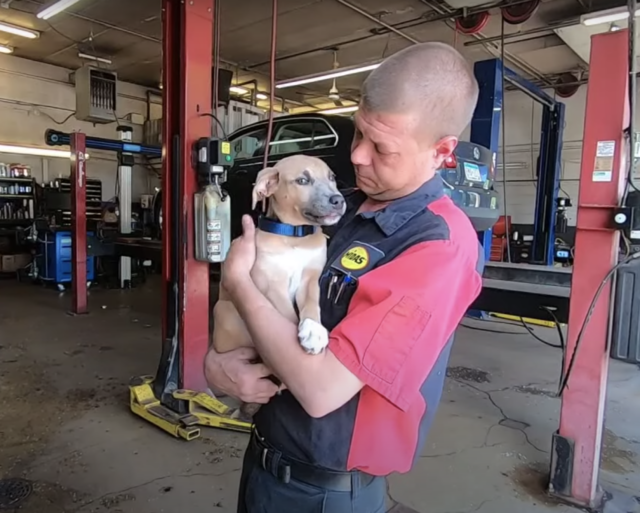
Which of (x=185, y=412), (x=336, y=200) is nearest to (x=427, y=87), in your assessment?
(x=336, y=200)

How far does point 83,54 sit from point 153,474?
846 centimetres

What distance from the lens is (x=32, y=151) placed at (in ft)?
30.3

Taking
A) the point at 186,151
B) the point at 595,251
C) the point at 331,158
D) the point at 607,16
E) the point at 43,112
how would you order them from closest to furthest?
the point at 595,251, the point at 186,151, the point at 331,158, the point at 607,16, the point at 43,112

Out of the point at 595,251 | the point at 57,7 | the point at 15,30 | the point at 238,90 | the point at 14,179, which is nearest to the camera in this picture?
the point at 595,251

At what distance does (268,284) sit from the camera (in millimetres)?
1174

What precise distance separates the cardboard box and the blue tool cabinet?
1.31 m

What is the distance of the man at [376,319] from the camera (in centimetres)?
73

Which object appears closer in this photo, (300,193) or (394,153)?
(394,153)

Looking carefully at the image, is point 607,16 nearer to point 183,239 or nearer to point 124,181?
point 183,239

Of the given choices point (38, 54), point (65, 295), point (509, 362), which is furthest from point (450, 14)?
point (38, 54)

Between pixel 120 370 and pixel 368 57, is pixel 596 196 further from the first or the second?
pixel 368 57

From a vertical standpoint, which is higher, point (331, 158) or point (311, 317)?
point (331, 158)

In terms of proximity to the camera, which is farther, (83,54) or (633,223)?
(83,54)

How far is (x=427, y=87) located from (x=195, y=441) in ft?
8.12
